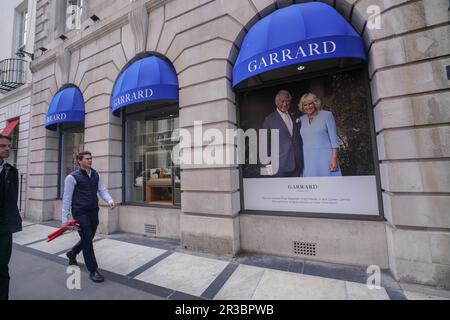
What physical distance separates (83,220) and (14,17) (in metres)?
16.9

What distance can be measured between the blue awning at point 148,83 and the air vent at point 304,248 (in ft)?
15.9

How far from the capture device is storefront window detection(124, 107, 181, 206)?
23.4 feet

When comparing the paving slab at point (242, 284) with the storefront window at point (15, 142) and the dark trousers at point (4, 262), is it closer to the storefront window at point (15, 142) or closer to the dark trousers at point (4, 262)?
the dark trousers at point (4, 262)

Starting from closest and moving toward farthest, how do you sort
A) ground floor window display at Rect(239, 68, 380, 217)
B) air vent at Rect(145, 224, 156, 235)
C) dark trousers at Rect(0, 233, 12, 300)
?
dark trousers at Rect(0, 233, 12, 300)
ground floor window display at Rect(239, 68, 380, 217)
air vent at Rect(145, 224, 156, 235)

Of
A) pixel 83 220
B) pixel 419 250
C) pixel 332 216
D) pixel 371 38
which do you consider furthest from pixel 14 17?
pixel 419 250

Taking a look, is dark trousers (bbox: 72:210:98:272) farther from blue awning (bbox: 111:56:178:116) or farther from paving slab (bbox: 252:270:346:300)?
blue awning (bbox: 111:56:178:116)

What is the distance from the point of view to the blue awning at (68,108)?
8430mm

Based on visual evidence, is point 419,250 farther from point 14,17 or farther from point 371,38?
point 14,17

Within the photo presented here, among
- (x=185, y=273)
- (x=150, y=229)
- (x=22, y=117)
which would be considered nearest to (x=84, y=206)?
(x=185, y=273)

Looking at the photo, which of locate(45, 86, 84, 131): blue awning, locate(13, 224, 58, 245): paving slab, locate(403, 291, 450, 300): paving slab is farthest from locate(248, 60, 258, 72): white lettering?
locate(13, 224, 58, 245): paving slab

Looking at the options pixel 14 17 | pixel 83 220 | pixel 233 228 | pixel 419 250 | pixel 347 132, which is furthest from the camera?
pixel 14 17

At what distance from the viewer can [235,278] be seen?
13.5ft

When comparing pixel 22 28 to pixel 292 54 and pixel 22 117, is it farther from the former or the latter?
pixel 292 54

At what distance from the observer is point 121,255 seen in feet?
17.7
